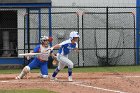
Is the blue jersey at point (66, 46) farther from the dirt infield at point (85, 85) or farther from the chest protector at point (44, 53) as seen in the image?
the dirt infield at point (85, 85)

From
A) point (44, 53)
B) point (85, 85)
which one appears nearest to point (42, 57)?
point (44, 53)

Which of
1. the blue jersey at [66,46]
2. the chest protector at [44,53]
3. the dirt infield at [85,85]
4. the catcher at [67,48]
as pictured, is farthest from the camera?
the chest protector at [44,53]

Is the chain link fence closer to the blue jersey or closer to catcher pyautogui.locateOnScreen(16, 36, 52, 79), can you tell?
catcher pyautogui.locateOnScreen(16, 36, 52, 79)

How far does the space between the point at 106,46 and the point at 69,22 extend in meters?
Result: 2.17

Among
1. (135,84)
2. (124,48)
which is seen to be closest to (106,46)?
(124,48)

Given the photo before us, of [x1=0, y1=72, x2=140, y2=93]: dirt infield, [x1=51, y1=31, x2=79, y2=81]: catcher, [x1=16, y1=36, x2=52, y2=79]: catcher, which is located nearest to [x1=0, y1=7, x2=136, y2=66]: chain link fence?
→ [x1=16, y1=36, x2=52, y2=79]: catcher

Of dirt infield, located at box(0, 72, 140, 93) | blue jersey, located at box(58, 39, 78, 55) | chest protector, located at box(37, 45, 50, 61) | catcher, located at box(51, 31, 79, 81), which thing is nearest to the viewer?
dirt infield, located at box(0, 72, 140, 93)

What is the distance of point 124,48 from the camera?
2484cm

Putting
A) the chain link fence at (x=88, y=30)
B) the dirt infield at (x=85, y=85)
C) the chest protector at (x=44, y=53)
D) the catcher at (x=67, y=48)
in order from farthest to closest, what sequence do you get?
1. the chain link fence at (x=88, y=30)
2. the chest protector at (x=44, y=53)
3. the catcher at (x=67, y=48)
4. the dirt infield at (x=85, y=85)

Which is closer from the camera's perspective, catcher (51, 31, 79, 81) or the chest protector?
catcher (51, 31, 79, 81)

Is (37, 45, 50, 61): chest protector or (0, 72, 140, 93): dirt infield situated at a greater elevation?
(37, 45, 50, 61): chest protector

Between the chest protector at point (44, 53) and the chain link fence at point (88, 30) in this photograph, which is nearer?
the chest protector at point (44, 53)

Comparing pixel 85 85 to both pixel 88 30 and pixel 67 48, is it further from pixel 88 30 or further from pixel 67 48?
pixel 88 30

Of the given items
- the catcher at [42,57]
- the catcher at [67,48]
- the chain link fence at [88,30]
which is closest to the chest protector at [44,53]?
the catcher at [42,57]
